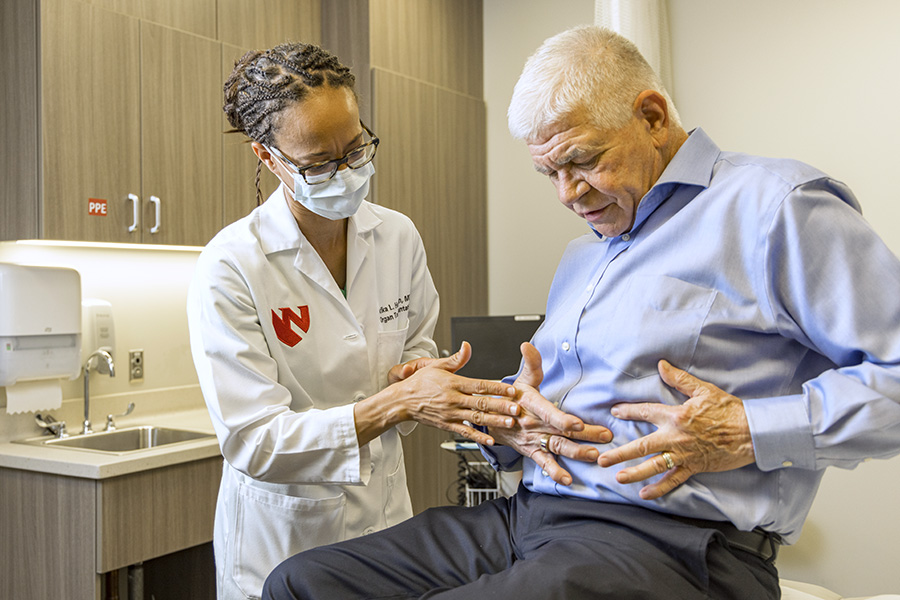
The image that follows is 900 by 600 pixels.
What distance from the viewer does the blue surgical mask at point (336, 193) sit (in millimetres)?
1574

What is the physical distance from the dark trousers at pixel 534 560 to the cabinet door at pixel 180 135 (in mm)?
1951

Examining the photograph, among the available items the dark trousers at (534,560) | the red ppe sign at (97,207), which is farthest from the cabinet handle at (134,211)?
the dark trousers at (534,560)

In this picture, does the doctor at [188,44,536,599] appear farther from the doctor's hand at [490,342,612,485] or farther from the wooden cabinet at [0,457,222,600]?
the wooden cabinet at [0,457,222,600]

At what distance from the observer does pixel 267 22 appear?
11.2ft

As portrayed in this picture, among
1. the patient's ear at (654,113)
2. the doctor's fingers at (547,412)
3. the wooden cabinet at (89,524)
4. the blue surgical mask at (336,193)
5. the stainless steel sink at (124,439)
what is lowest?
the wooden cabinet at (89,524)

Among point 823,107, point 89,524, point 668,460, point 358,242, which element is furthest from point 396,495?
point 823,107

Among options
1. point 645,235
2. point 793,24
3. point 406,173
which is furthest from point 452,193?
point 645,235

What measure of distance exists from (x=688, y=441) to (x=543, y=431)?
263 mm

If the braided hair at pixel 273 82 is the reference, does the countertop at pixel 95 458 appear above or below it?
below

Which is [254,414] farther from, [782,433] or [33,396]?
[33,396]

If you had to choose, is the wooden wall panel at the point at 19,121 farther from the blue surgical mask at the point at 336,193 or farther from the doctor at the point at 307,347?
the blue surgical mask at the point at 336,193

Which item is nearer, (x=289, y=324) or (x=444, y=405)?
(x=444, y=405)

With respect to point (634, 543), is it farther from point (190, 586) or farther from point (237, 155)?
point (237, 155)

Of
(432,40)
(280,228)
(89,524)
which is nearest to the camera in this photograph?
(280,228)
